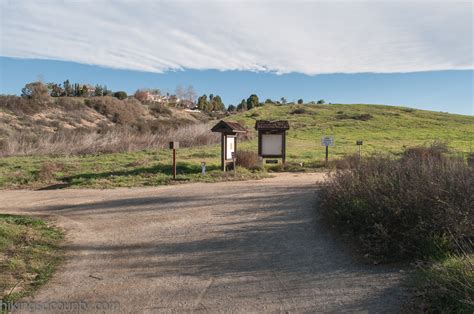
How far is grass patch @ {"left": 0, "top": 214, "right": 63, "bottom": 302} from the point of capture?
508 centimetres

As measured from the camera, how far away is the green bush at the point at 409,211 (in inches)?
203

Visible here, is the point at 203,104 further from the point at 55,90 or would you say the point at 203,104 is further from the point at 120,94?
the point at 55,90

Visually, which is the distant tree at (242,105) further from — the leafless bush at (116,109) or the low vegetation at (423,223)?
the low vegetation at (423,223)

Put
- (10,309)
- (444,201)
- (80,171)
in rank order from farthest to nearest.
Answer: (80,171) → (444,201) → (10,309)

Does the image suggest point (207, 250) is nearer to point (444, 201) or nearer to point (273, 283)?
point (273, 283)

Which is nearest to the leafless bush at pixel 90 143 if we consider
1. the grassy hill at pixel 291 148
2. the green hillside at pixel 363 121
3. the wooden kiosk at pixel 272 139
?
the grassy hill at pixel 291 148

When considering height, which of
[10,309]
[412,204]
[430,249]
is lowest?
[10,309]

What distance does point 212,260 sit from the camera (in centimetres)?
579

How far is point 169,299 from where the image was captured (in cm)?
456

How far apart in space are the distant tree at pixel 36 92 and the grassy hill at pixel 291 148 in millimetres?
24386

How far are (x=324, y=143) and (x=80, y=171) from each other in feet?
33.1

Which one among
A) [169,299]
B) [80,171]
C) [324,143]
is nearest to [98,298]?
[169,299]

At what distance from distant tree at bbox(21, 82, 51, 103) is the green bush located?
47.8m

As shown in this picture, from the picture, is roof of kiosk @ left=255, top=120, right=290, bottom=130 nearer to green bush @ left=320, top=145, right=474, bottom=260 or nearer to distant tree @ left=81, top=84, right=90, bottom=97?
green bush @ left=320, top=145, right=474, bottom=260
